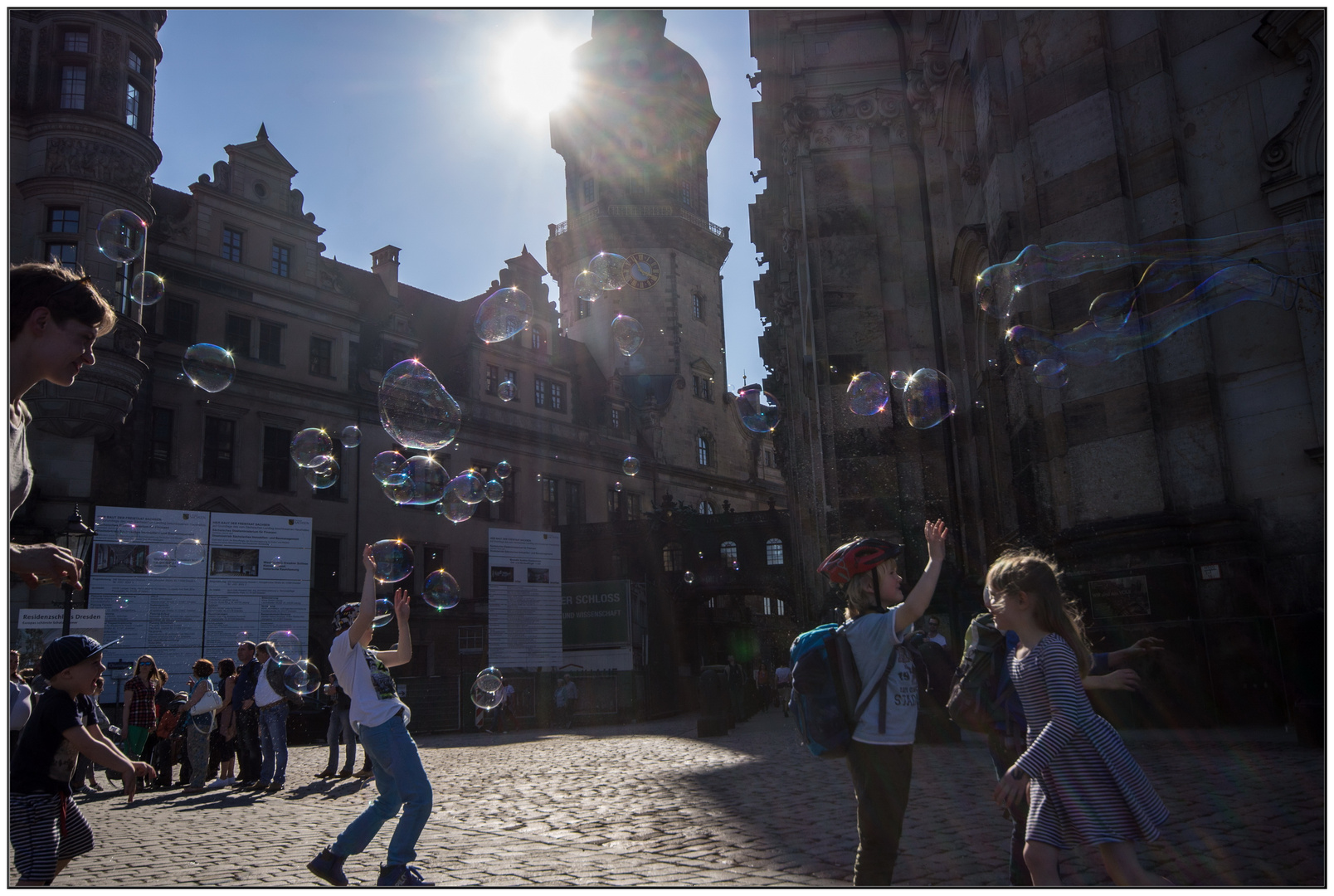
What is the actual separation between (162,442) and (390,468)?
729 inches

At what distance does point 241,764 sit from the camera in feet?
40.9

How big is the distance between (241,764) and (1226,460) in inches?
469

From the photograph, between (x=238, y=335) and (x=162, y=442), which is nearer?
(x=162, y=442)

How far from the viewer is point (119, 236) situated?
38.3 feet

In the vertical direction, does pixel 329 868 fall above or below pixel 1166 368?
below

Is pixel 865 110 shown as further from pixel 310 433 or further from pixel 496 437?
pixel 496 437

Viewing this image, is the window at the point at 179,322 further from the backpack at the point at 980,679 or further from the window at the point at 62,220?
the backpack at the point at 980,679

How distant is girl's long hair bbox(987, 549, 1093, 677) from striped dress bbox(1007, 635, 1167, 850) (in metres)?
0.09

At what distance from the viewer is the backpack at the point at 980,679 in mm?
4188

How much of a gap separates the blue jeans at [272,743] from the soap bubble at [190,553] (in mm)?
3639

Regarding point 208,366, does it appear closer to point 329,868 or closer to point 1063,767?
point 329,868

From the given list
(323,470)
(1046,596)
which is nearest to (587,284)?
(323,470)

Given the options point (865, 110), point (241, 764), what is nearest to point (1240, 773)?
point (241, 764)

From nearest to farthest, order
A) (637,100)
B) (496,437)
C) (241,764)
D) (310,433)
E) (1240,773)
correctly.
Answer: (1240,773) → (241,764) → (310,433) → (496,437) → (637,100)
